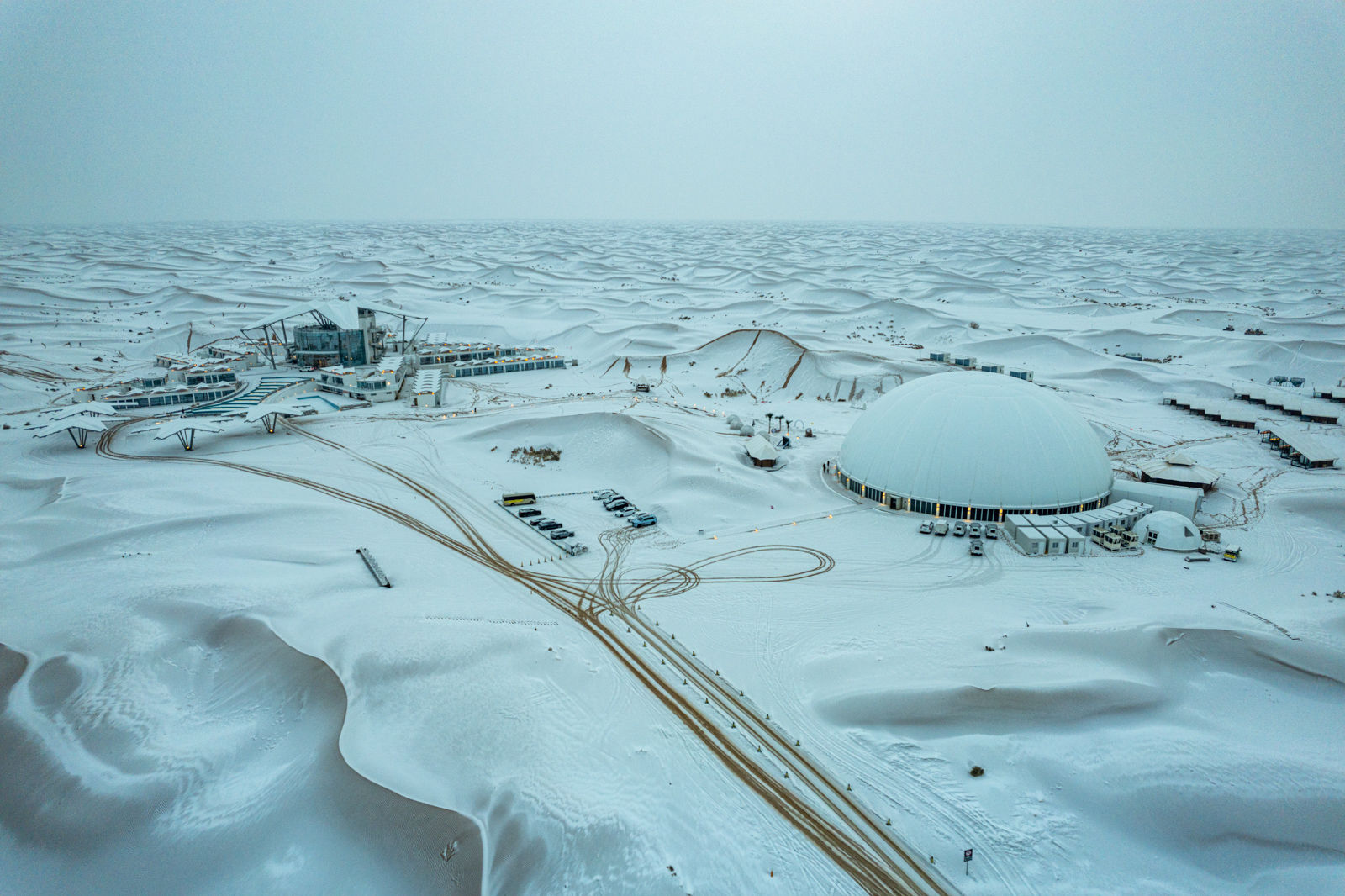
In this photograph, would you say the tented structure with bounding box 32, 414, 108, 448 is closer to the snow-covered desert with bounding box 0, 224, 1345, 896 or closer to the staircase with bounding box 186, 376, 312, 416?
the snow-covered desert with bounding box 0, 224, 1345, 896

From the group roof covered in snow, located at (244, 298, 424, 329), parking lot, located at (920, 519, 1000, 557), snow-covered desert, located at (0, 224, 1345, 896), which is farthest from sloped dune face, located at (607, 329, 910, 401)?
parking lot, located at (920, 519, 1000, 557)

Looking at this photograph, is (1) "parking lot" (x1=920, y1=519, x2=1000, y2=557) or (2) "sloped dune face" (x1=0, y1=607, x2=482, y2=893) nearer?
(2) "sloped dune face" (x1=0, y1=607, x2=482, y2=893)

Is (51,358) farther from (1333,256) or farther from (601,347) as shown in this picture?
(1333,256)

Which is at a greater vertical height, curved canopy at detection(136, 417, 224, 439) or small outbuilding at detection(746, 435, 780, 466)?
small outbuilding at detection(746, 435, 780, 466)

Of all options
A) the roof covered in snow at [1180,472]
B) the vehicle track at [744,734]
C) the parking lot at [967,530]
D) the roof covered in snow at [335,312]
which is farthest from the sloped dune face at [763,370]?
the vehicle track at [744,734]

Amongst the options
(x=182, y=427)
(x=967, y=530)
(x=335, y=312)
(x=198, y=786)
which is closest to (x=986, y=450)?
(x=967, y=530)

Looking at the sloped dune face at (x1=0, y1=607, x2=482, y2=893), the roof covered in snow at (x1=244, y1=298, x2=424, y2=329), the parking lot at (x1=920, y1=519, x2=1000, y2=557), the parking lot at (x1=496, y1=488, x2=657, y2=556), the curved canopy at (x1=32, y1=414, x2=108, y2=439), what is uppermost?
the roof covered in snow at (x1=244, y1=298, x2=424, y2=329)

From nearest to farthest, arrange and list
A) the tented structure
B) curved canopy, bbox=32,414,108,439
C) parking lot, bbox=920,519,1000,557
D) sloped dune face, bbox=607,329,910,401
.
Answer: parking lot, bbox=920,519,1000,557 < curved canopy, bbox=32,414,108,439 < the tented structure < sloped dune face, bbox=607,329,910,401

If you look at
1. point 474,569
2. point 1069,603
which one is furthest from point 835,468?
point 474,569
